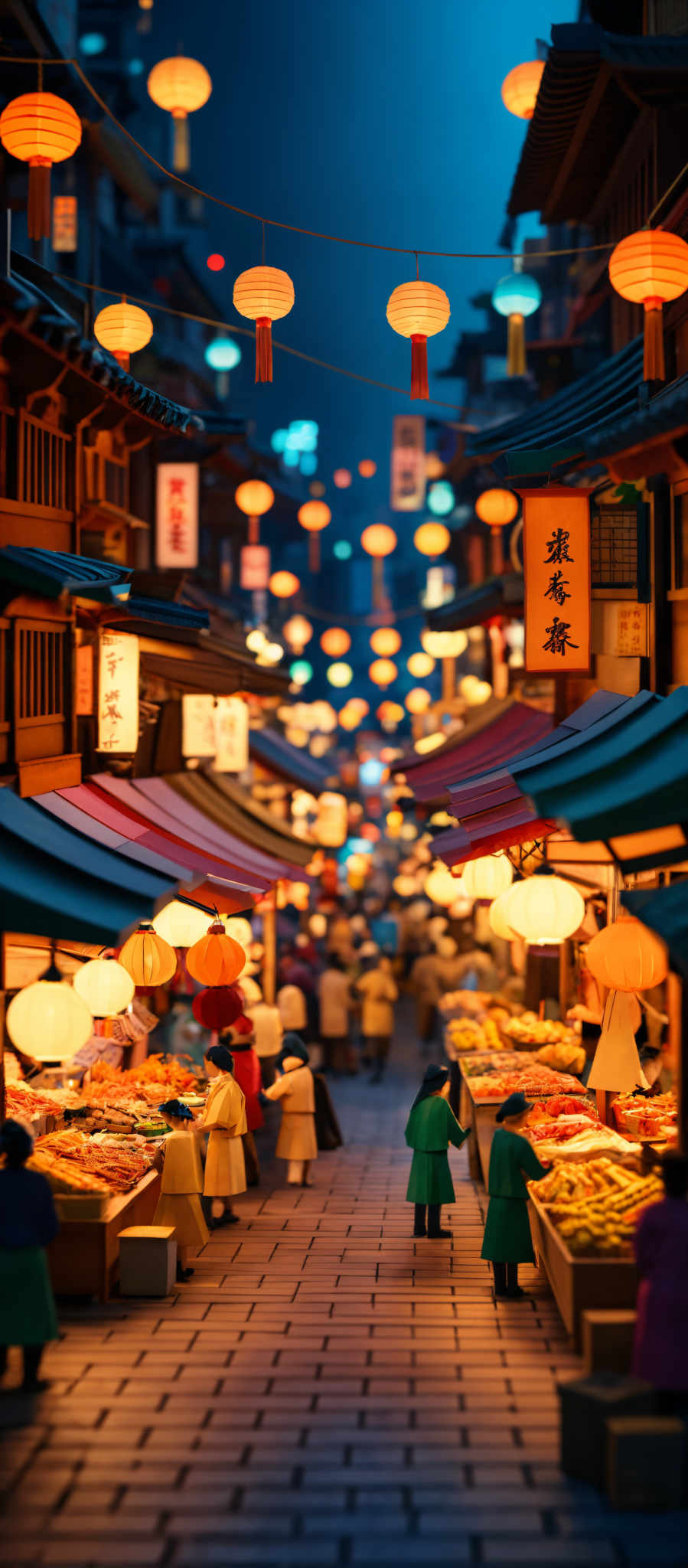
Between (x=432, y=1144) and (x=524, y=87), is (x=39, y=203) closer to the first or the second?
(x=524, y=87)

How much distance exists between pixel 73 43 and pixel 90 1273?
1689 centimetres

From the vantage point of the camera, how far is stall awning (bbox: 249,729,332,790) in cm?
2388

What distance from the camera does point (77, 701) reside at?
45.8 feet

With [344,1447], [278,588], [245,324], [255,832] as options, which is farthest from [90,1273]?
[245,324]

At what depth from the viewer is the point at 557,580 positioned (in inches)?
502

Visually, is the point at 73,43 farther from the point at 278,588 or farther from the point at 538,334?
the point at 538,334

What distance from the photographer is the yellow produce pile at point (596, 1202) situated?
8.45 meters

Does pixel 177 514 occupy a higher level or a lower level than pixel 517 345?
lower

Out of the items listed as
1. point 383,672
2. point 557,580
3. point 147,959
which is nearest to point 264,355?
point 557,580

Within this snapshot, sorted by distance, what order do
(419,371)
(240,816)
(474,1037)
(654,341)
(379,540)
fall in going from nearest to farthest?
(654,341)
(419,371)
(474,1037)
(240,816)
(379,540)

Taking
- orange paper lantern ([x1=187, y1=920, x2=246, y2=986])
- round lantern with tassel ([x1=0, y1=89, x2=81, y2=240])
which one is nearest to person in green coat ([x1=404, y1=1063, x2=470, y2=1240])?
orange paper lantern ([x1=187, y1=920, x2=246, y2=986])

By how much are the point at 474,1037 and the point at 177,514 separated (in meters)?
9.30

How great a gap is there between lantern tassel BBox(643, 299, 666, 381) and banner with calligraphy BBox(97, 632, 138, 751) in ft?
22.0

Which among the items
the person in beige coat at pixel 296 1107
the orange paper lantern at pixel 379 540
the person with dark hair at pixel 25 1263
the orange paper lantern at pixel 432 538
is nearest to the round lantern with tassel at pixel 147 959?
the person in beige coat at pixel 296 1107
